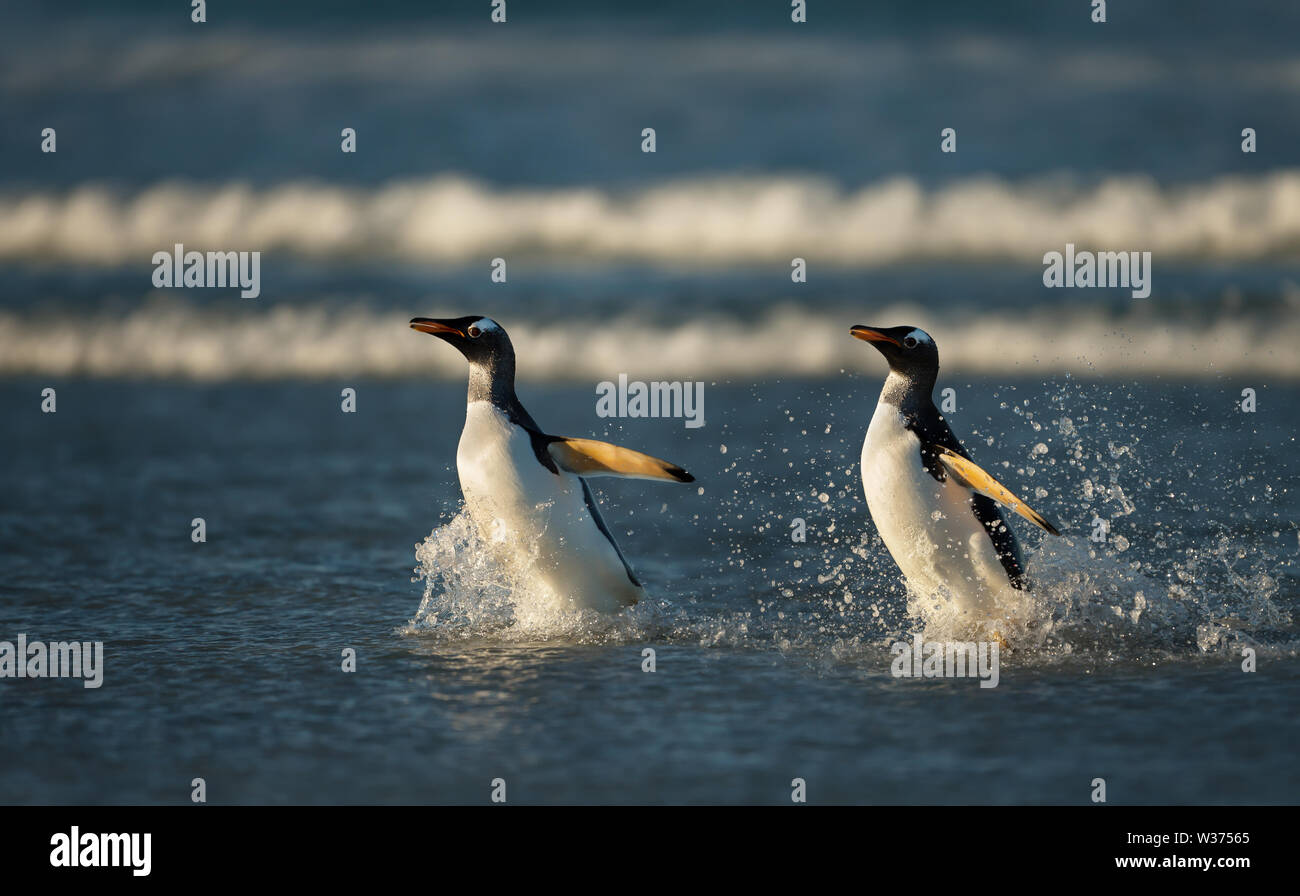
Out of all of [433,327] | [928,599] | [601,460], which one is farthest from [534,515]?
[928,599]

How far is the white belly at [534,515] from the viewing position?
583cm

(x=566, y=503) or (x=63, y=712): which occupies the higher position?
(x=566, y=503)

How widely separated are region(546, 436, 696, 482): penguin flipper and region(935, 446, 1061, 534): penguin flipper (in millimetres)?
1105

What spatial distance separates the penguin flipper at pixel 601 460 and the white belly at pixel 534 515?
7 centimetres

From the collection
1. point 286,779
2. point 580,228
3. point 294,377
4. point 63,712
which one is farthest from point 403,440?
point 580,228

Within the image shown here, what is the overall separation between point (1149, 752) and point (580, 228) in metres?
17.9

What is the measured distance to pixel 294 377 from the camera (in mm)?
16609

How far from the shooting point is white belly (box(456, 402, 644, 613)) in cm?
583

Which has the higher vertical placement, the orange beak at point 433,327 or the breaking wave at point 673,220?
the breaking wave at point 673,220

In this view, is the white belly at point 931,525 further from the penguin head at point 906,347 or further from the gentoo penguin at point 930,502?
the penguin head at point 906,347

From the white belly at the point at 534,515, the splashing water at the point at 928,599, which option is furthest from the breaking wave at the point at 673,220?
the white belly at the point at 534,515

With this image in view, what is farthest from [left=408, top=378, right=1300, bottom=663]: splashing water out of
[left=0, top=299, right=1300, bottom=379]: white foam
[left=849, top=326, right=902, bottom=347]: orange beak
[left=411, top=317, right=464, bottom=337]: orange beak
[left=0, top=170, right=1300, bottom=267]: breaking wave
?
[left=0, top=170, right=1300, bottom=267]: breaking wave

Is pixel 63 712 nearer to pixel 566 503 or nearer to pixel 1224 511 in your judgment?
pixel 566 503

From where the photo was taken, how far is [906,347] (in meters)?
5.71
